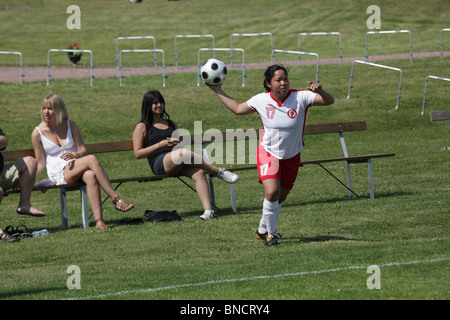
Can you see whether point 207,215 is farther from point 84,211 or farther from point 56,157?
point 56,157

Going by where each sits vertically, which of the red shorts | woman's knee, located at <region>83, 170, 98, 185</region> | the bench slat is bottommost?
woman's knee, located at <region>83, 170, 98, 185</region>

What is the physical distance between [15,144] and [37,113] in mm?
2389

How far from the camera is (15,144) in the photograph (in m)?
18.9

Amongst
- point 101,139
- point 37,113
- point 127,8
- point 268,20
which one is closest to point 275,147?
point 101,139

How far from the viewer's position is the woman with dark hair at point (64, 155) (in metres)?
10.6

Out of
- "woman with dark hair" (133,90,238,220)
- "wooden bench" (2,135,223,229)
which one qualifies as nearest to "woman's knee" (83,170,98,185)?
"wooden bench" (2,135,223,229)

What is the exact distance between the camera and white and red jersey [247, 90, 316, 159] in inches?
354

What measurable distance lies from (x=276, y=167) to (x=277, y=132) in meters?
0.37

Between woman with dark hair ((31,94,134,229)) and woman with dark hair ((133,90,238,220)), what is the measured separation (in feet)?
2.38

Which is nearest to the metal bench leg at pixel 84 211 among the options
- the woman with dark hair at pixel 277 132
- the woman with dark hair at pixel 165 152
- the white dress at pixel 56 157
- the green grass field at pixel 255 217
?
the green grass field at pixel 255 217

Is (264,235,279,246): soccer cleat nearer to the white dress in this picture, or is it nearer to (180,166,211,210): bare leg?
(180,166,211,210): bare leg

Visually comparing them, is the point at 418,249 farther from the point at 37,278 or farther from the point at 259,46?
the point at 259,46

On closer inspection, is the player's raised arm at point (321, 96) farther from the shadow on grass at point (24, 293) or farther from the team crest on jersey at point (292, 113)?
the shadow on grass at point (24, 293)

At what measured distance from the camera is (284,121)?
29.5 ft
